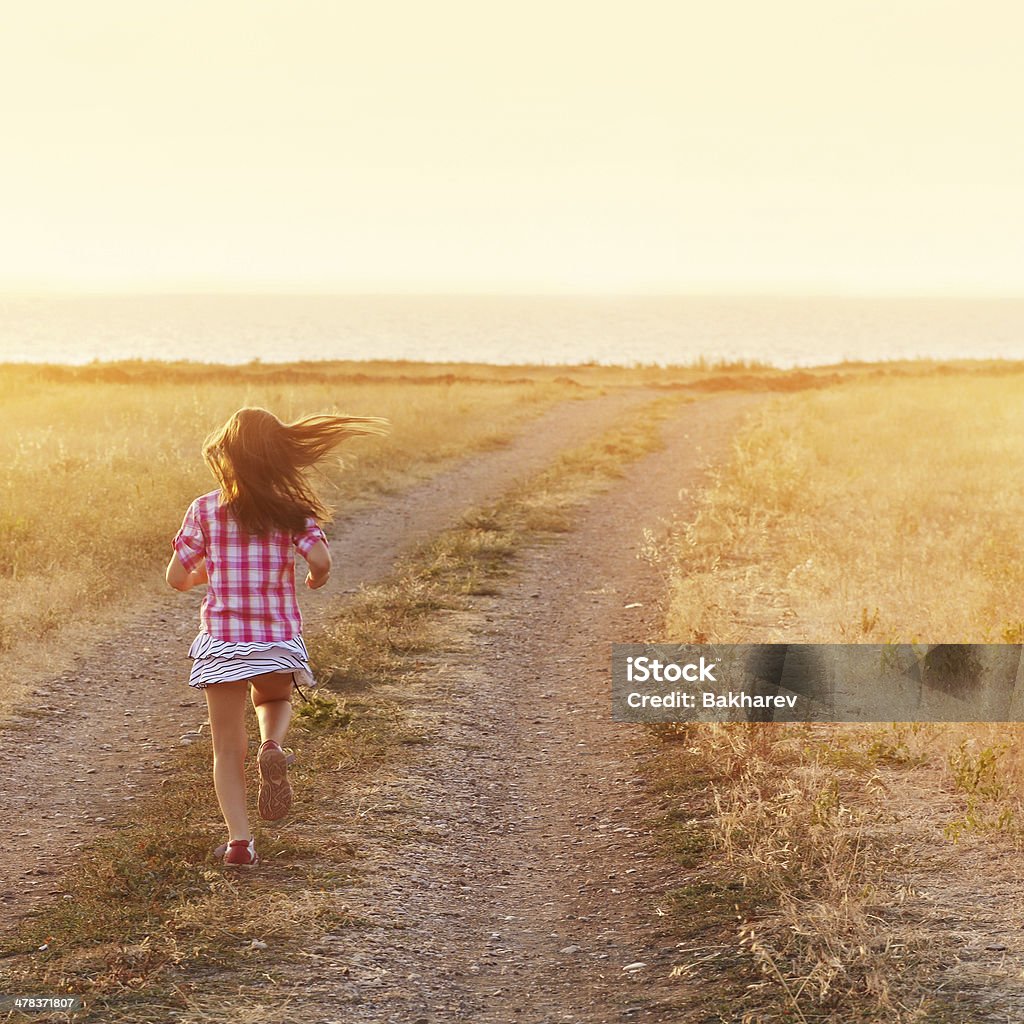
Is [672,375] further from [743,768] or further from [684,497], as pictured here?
[743,768]

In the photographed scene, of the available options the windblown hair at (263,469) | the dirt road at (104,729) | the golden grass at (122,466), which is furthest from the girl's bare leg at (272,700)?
the golden grass at (122,466)

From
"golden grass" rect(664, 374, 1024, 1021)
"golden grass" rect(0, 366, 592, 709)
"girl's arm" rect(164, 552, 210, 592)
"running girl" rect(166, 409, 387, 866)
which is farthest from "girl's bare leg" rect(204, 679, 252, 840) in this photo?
"golden grass" rect(0, 366, 592, 709)

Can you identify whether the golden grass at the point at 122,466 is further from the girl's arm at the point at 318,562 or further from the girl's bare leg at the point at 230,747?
the girl's arm at the point at 318,562

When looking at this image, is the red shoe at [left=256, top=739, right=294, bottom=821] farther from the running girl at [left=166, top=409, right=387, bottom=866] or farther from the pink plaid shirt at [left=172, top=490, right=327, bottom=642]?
the pink plaid shirt at [left=172, top=490, right=327, bottom=642]

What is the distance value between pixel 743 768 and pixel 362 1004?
295 cm

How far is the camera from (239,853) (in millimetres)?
5152

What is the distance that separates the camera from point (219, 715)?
510 cm

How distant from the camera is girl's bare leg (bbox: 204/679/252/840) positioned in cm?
507

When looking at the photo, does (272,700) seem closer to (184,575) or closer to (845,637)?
(184,575)

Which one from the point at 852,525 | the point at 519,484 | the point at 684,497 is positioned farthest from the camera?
the point at 519,484

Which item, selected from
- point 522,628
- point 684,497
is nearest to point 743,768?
point 522,628

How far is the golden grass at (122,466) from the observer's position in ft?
34.2

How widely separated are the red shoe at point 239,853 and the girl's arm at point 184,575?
47.4 inches

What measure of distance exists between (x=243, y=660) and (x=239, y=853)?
93 cm
